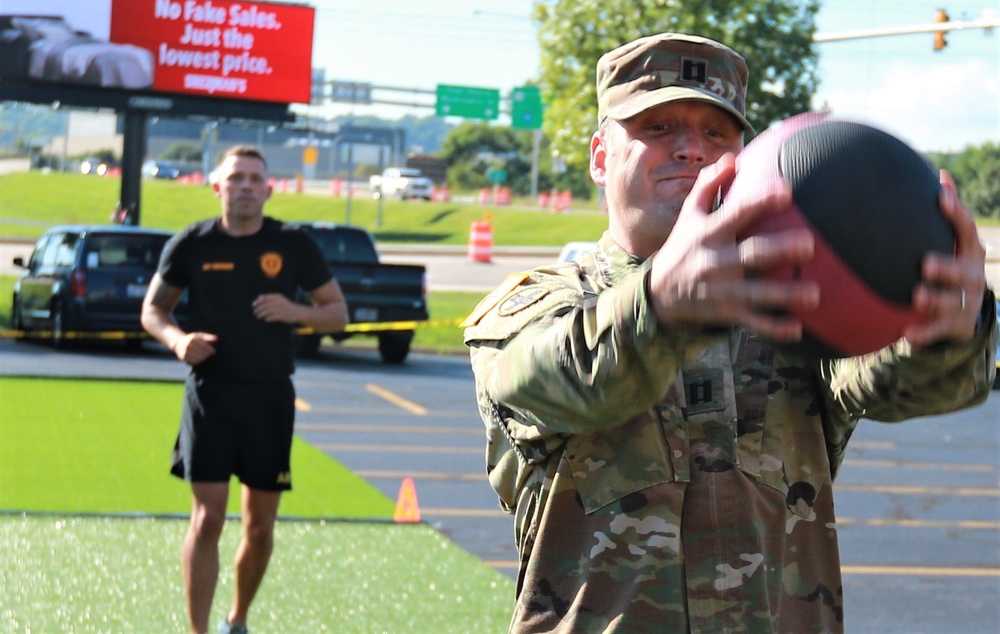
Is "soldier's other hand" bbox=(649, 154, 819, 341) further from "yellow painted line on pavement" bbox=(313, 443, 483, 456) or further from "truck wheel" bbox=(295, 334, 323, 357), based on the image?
"truck wheel" bbox=(295, 334, 323, 357)

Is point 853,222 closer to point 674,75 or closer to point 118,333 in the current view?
Result: point 674,75

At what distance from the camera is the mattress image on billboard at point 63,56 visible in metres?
27.2

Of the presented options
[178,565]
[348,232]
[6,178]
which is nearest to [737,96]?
[178,565]

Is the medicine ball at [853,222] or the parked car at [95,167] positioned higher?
the medicine ball at [853,222]

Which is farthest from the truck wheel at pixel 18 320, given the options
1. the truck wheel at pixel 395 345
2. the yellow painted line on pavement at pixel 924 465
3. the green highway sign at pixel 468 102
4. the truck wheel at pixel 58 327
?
the green highway sign at pixel 468 102

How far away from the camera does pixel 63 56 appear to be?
1086 inches

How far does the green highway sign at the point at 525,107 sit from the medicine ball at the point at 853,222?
4959cm

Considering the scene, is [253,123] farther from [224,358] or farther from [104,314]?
[224,358]

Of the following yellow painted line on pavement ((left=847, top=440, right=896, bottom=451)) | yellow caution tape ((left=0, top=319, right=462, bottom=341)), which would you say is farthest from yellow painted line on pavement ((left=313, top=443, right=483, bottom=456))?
yellow caution tape ((left=0, top=319, right=462, bottom=341))

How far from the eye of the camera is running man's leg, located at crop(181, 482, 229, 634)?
621cm

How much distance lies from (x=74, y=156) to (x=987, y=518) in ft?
318

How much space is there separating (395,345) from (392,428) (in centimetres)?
643

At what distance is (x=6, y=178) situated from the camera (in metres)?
73.1

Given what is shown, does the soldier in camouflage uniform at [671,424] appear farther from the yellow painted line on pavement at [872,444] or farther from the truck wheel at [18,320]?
the truck wheel at [18,320]
